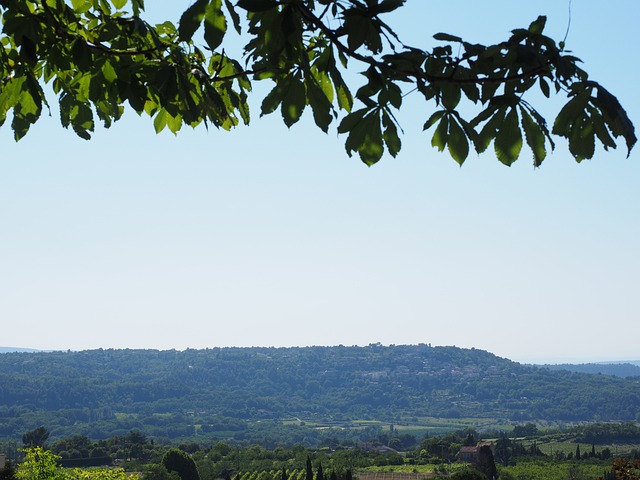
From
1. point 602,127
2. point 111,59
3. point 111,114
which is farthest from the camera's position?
point 111,114

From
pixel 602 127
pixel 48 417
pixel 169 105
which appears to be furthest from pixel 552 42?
pixel 48 417

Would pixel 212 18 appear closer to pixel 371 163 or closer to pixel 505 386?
pixel 371 163

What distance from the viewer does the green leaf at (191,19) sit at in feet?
4.08

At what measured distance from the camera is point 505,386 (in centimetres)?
17812

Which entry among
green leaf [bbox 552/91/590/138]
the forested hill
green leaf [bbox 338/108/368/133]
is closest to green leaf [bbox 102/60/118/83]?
green leaf [bbox 338/108/368/133]

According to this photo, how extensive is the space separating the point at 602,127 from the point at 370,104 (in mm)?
435

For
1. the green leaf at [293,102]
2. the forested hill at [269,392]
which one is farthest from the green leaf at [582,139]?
the forested hill at [269,392]

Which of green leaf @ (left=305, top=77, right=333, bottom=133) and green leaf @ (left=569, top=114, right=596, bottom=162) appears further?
green leaf @ (left=305, top=77, right=333, bottom=133)

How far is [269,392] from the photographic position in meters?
178

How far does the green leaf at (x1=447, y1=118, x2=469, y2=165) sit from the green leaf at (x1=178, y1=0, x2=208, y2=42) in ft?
1.71

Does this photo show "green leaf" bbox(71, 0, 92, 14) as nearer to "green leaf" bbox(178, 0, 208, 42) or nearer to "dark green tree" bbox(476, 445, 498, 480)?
"green leaf" bbox(178, 0, 208, 42)

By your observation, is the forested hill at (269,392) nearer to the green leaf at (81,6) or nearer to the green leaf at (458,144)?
the green leaf at (81,6)

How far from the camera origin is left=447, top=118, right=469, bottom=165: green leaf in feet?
4.66

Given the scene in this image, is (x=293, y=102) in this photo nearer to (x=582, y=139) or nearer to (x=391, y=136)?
(x=391, y=136)
